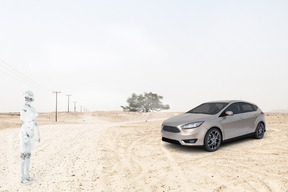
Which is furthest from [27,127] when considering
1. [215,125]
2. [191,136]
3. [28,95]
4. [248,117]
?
[248,117]

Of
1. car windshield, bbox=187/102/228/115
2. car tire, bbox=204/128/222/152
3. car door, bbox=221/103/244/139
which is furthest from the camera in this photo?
car windshield, bbox=187/102/228/115

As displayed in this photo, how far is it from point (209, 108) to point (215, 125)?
4.46ft

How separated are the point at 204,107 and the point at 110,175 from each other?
5.01m

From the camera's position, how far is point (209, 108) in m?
8.37

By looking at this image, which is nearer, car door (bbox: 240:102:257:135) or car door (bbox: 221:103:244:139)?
car door (bbox: 221:103:244:139)

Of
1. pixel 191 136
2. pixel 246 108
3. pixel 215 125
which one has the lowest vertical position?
pixel 191 136

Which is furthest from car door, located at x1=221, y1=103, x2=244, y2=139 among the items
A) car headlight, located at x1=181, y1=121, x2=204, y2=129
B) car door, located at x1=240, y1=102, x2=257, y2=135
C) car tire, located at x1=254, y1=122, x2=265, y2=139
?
car tire, located at x1=254, y1=122, x2=265, y2=139

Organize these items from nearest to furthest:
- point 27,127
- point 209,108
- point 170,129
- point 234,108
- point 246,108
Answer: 1. point 27,127
2. point 170,129
3. point 234,108
4. point 209,108
5. point 246,108

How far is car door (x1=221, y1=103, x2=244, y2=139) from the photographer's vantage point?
24.4 ft

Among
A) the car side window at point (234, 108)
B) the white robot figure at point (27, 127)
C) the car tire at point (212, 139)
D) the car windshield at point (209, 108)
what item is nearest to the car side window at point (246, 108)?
the car side window at point (234, 108)

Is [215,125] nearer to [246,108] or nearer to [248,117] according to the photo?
[248,117]

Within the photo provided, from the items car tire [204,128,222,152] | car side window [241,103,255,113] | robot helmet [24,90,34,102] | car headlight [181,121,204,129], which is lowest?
car tire [204,128,222,152]

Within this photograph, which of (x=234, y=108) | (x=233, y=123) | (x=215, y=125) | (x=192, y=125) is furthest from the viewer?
(x=234, y=108)

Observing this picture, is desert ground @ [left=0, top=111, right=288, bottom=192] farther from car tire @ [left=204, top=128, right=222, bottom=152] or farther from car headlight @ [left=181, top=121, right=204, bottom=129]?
car headlight @ [left=181, top=121, right=204, bottom=129]
